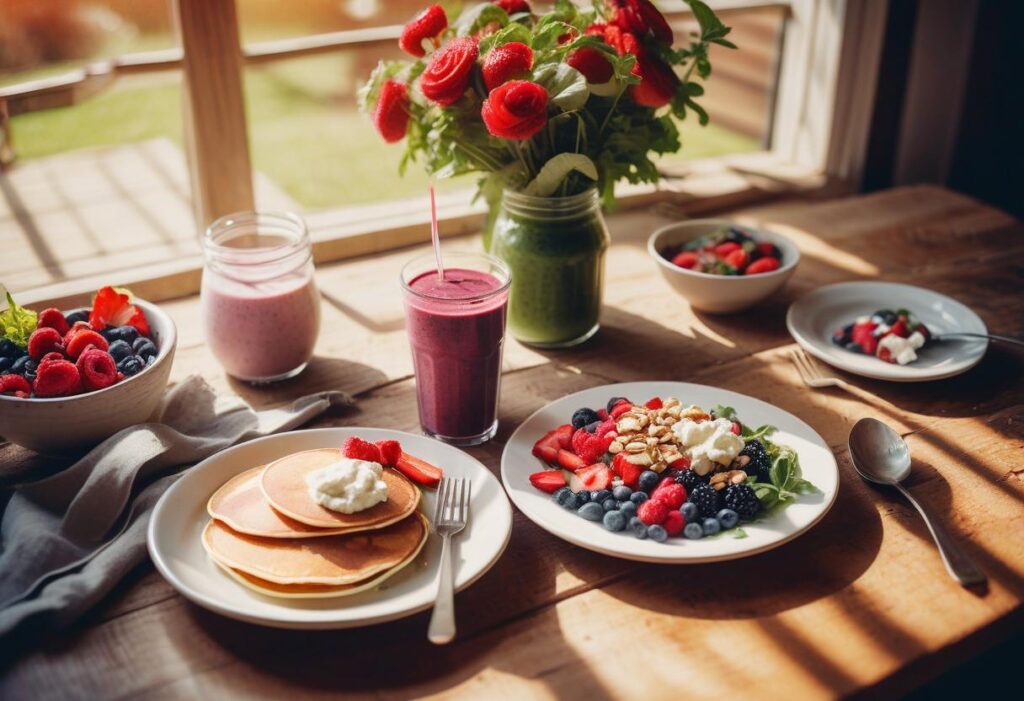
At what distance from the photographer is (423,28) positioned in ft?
4.53

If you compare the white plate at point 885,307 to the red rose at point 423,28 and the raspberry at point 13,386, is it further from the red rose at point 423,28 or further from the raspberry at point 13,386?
the raspberry at point 13,386

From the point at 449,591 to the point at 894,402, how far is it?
0.86 meters

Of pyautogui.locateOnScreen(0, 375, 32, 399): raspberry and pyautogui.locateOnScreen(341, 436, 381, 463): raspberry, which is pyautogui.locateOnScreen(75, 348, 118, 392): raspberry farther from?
pyautogui.locateOnScreen(341, 436, 381, 463): raspberry

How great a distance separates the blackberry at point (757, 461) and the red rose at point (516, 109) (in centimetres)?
53

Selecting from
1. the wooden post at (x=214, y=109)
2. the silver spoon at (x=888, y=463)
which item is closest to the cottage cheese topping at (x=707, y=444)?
the silver spoon at (x=888, y=463)

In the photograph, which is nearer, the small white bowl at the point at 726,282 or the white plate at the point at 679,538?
the white plate at the point at 679,538

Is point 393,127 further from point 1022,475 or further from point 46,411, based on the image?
point 1022,475

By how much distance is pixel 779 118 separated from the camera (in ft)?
8.68

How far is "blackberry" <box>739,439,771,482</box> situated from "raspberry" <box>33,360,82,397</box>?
2.91 feet

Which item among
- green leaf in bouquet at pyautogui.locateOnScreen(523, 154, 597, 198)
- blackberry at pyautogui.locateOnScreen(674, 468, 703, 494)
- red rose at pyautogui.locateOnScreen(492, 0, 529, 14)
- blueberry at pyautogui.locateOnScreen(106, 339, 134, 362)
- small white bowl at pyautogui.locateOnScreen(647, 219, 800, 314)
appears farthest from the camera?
small white bowl at pyautogui.locateOnScreen(647, 219, 800, 314)

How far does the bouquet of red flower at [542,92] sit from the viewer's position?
128 centimetres

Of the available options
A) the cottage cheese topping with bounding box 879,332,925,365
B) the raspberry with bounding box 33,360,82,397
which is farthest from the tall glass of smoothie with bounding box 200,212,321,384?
the cottage cheese topping with bounding box 879,332,925,365

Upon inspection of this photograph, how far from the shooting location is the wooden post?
170 cm

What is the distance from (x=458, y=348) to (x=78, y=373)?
51 centimetres
